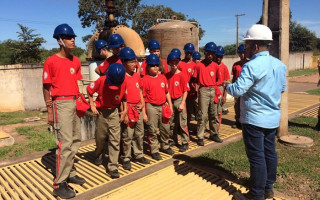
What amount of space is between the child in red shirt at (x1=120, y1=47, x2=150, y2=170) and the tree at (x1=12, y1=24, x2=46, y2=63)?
15.7m

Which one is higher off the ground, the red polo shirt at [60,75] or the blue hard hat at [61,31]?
→ the blue hard hat at [61,31]

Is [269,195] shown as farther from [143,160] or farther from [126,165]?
[126,165]

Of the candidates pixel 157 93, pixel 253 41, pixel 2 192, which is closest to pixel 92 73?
pixel 157 93

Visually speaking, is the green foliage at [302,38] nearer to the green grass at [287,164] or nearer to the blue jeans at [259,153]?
the green grass at [287,164]

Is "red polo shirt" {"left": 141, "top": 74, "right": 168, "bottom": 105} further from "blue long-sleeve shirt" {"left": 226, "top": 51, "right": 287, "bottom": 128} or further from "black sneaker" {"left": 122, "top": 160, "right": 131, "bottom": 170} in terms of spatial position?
"blue long-sleeve shirt" {"left": 226, "top": 51, "right": 287, "bottom": 128}

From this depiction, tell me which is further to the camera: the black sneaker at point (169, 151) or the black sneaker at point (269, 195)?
the black sneaker at point (169, 151)

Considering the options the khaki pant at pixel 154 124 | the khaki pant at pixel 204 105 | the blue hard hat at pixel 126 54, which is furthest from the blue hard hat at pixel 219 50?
the blue hard hat at pixel 126 54

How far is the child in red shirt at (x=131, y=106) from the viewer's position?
4139 millimetres

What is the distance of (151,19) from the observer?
127 ft

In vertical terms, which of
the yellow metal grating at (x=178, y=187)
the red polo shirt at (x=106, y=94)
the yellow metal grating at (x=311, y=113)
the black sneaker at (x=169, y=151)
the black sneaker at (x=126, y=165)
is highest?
the red polo shirt at (x=106, y=94)

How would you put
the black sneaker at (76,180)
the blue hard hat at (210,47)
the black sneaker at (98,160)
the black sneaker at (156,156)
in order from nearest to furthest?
the black sneaker at (76,180), the black sneaker at (98,160), the black sneaker at (156,156), the blue hard hat at (210,47)

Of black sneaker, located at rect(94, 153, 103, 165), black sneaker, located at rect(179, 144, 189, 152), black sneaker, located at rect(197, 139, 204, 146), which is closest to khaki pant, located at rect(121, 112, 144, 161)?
black sneaker, located at rect(94, 153, 103, 165)

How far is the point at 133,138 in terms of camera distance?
4.55 meters

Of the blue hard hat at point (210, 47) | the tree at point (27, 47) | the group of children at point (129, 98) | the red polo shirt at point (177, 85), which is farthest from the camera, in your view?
the tree at point (27, 47)
